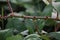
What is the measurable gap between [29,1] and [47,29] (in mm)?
680

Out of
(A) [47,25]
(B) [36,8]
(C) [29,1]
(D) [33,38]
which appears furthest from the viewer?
(C) [29,1]

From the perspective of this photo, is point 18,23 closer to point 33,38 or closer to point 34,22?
point 34,22

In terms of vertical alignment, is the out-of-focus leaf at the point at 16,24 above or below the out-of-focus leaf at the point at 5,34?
above

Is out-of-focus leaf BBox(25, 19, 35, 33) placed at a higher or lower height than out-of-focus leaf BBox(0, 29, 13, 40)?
higher

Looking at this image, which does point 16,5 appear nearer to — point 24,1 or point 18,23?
point 24,1

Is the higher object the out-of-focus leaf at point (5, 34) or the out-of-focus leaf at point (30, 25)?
the out-of-focus leaf at point (30, 25)

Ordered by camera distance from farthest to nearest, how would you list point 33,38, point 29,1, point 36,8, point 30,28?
point 29,1
point 36,8
point 30,28
point 33,38

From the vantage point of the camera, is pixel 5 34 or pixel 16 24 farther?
pixel 16 24

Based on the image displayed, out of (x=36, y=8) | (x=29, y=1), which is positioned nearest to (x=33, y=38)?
(x=36, y=8)

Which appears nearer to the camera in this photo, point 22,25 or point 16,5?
point 22,25

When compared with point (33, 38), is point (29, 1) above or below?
above

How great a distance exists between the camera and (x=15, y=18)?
810 millimetres

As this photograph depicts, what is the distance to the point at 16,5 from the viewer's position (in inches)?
56.7

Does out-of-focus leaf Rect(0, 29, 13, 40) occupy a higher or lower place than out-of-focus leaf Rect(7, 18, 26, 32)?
lower
